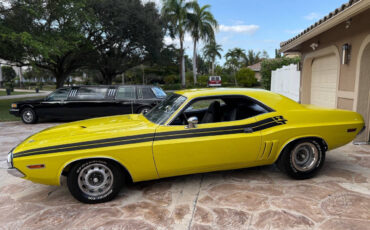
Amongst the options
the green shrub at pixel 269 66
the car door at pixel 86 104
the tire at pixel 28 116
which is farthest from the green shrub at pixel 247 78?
the tire at pixel 28 116

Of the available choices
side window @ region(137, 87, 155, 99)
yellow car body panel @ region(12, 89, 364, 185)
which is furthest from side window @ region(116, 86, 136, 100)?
yellow car body panel @ region(12, 89, 364, 185)

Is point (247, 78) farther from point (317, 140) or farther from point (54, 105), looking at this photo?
point (317, 140)

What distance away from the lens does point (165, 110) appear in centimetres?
382

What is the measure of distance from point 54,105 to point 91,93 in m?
1.38

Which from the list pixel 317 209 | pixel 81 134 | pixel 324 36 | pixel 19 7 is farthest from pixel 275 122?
pixel 19 7

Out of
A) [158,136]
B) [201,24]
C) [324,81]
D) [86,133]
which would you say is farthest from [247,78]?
[86,133]

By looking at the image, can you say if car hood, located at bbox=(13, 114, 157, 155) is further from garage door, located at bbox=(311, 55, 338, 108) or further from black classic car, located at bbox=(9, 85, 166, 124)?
garage door, located at bbox=(311, 55, 338, 108)

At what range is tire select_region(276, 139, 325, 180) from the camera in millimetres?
3791

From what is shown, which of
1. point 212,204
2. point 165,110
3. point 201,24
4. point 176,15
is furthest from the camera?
point 201,24

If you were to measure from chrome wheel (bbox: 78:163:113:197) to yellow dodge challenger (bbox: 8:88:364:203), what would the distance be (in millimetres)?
12

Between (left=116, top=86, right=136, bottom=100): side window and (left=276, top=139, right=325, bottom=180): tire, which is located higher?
(left=116, top=86, right=136, bottom=100): side window

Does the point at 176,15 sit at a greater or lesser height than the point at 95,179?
greater

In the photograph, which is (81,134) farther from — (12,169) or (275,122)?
(275,122)

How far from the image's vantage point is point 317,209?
121 inches
